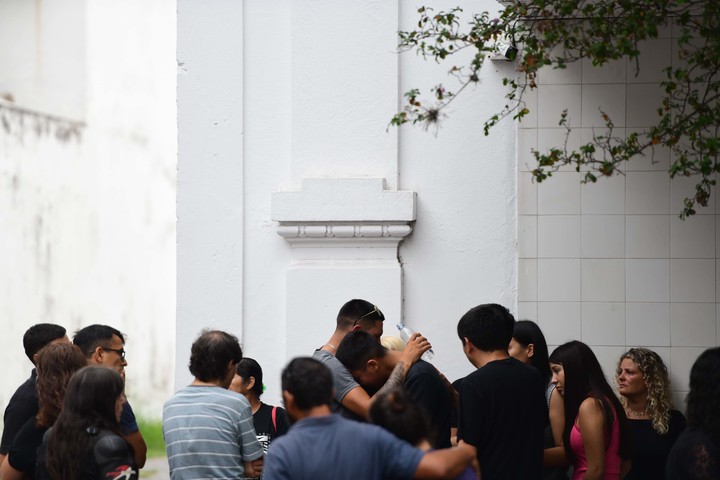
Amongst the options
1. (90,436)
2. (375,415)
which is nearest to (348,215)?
(90,436)

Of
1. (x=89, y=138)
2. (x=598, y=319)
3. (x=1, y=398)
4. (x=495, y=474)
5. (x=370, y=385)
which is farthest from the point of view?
(x=89, y=138)

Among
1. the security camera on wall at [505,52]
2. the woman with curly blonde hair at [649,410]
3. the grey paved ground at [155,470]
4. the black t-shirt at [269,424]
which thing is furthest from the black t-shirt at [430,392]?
the grey paved ground at [155,470]

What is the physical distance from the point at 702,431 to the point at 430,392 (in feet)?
4.83

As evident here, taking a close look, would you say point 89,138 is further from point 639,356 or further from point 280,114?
point 639,356

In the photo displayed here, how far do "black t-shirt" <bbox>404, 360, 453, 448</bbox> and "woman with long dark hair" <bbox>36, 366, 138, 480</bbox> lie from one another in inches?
53.2

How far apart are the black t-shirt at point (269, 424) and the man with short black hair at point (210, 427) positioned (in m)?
1.01

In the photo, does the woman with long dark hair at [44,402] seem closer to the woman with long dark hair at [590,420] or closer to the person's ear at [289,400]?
the person's ear at [289,400]

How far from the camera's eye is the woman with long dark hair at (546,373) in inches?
233

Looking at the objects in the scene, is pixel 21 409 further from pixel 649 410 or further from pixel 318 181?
pixel 649 410

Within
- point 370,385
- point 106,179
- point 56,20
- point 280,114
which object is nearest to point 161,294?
point 106,179

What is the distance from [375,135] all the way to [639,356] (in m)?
2.16

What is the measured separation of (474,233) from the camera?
7.34 meters

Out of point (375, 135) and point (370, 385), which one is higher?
point (375, 135)

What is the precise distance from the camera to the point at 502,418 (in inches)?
200
